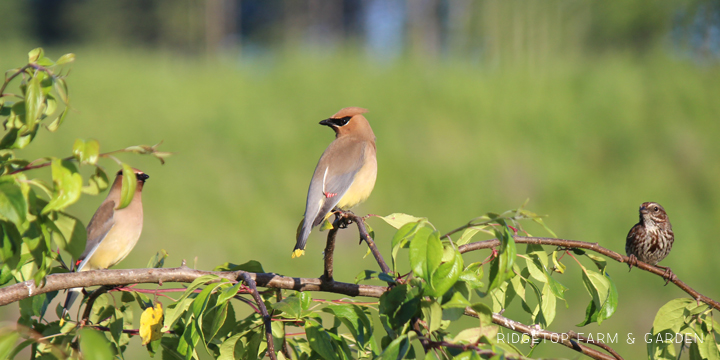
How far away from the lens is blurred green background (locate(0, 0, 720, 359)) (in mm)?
9281

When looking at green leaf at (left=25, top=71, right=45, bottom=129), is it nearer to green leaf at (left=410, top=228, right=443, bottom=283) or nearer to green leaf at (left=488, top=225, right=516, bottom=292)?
green leaf at (left=410, top=228, right=443, bottom=283)

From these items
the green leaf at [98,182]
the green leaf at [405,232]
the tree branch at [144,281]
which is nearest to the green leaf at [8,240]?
the green leaf at [98,182]

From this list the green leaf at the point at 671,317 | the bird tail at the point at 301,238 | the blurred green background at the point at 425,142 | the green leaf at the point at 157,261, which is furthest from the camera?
the blurred green background at the point at 425,142

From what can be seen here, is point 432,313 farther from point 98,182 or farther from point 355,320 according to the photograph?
point 98,182

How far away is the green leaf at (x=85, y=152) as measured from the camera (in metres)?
1.27

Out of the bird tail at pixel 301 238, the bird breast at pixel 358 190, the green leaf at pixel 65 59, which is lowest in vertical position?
the bird tail at pixel 301 238

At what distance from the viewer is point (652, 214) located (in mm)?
4180

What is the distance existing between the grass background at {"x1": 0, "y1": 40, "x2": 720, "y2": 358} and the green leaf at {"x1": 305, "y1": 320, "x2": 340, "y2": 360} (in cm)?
690

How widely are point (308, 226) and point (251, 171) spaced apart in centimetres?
724

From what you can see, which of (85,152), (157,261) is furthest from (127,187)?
(157,261)

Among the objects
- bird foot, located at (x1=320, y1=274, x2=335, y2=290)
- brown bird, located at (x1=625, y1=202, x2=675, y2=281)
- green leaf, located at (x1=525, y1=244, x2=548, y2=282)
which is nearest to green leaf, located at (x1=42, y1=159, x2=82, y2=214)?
bird foot, located at (x1=320, y1=274, x2=335, y2=290)

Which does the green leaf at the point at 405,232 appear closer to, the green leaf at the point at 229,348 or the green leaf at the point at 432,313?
the green leaf at the point at 432,313

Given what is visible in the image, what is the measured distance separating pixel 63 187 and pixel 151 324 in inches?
29.1

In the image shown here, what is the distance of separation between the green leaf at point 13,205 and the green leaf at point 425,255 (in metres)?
0.84
